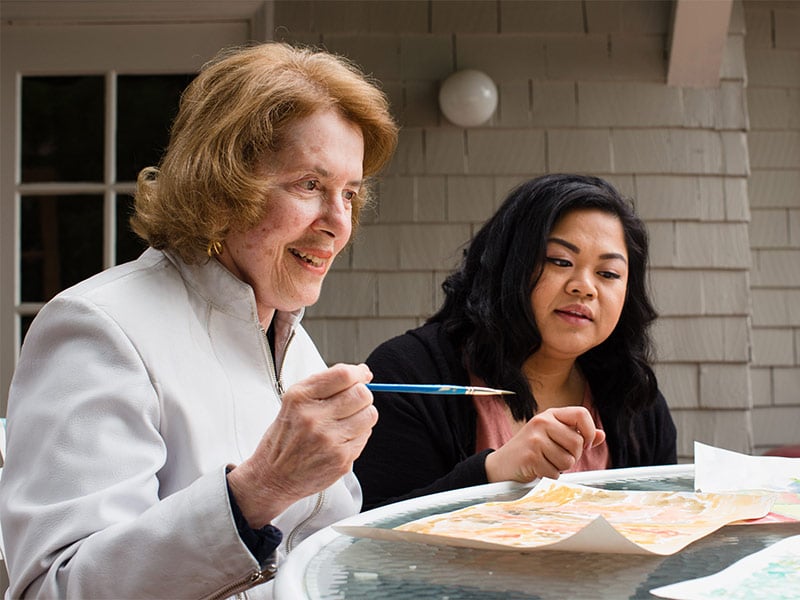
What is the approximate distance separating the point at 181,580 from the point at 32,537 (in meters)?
0.18

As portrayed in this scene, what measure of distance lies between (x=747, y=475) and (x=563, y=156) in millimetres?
2541

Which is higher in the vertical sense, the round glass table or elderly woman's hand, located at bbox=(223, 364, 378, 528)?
elderly woman's hand, located at bbox=(223, 364, 378, 528)

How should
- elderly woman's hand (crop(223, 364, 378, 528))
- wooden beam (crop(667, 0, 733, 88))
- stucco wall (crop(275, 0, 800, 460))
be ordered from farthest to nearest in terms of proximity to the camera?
stucco wall (crop(275, 0, 800, 460)), wooden beam (crop(667, 0, 733, 88)), elderly woman's hand (crop(223, 364, 378, 528))

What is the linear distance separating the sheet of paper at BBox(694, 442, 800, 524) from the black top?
22.5 inches

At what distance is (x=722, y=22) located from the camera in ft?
12.0

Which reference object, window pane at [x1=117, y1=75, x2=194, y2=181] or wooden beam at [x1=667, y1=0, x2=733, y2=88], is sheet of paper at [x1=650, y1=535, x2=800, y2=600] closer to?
wooden beam at [x1=667, y1=0, x2=733, y2=88]

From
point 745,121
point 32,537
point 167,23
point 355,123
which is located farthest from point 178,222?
point 745,121

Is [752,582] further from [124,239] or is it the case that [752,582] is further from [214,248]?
[124,239]

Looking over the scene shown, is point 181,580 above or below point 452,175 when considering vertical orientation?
below

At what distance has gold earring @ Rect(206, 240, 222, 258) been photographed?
1.47 m

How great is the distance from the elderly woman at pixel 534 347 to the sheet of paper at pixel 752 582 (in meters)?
1.10

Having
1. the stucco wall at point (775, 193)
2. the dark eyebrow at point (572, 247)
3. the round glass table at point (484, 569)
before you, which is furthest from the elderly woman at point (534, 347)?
the stucco wall at point (775, 193)

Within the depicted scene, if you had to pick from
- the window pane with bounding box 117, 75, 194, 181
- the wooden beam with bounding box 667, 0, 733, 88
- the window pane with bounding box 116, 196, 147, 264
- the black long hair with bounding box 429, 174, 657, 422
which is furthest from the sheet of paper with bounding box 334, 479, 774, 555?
the window pane with bounding box 117, 75, 194, 181

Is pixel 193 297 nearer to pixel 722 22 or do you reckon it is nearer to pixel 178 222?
pixel 178 222
